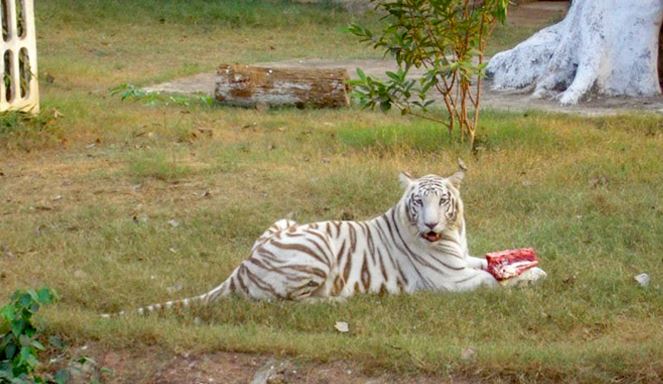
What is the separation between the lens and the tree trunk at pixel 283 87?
13312mm

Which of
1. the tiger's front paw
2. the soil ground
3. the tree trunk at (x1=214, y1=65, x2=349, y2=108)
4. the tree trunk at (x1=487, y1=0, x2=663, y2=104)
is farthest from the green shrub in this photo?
the tree trunk at (x1=487, y1=0, x2=663, y2=104)

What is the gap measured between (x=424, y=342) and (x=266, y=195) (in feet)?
10.9

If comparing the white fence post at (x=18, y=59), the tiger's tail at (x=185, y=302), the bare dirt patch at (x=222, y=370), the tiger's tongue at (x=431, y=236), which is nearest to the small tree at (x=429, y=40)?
the tiger's tongue at (x=431, y=236)

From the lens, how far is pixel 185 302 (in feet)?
23.0

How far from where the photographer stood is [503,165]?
398 inches

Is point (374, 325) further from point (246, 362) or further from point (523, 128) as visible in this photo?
point (523, 128)

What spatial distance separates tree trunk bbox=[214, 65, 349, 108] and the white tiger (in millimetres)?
5868

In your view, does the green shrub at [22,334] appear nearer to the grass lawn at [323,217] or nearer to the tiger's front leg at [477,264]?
the grass lawn at [323,217]

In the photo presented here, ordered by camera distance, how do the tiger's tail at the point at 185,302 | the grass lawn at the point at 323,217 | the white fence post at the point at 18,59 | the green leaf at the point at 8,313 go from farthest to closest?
the white fence post at the point at 18,59
the tiger's tail at the point at 185,302
the grass lawn at the point at 323,217
the green leaf at the point at 8,313

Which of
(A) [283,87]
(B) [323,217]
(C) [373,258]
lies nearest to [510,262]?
(C) [373,258]

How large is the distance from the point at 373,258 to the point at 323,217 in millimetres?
1718

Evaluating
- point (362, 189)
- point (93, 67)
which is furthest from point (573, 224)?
point (93, 67)

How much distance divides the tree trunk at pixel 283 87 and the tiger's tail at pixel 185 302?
6.34 meters

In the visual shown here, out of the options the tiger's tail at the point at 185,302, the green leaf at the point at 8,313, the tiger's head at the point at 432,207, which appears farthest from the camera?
the tiger's head at the point at 432,207
